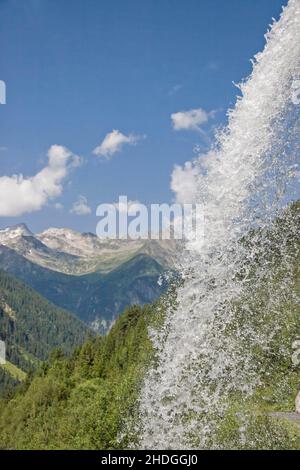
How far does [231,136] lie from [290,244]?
761 cm

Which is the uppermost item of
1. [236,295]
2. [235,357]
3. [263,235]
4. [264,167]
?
[264,167]

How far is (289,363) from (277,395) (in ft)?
13.6

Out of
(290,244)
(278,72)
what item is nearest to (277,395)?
(290,244)

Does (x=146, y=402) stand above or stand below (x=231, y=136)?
below

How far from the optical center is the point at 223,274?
2209cm

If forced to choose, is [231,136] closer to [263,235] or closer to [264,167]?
[264,167]

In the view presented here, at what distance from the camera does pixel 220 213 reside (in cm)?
2311

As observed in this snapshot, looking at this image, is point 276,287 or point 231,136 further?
point 276,287

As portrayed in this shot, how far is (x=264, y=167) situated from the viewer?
2267 cm

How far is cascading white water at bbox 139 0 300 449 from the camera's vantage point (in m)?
21.7

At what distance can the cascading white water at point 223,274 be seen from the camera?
21.7 m
